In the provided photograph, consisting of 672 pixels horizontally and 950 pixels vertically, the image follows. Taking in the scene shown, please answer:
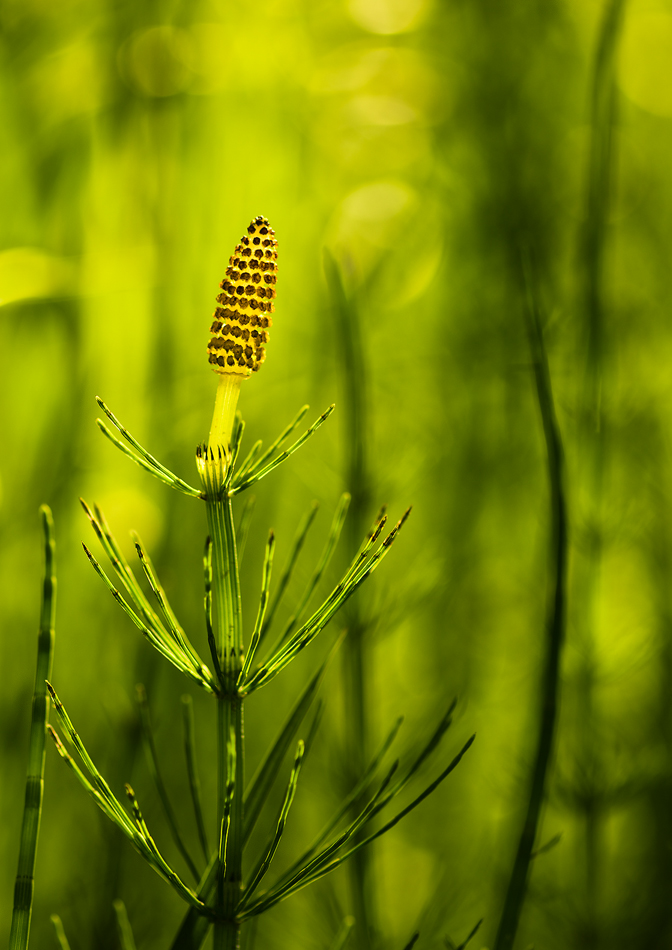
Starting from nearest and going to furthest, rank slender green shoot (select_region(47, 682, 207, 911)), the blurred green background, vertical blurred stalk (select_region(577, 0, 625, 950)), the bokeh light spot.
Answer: slender green shoot (select_region(47, 682, 207, 911)) < vertical blurred stalk (select_region(577, 0, 625, 950)) < the blurred green background < the bokeh light spot

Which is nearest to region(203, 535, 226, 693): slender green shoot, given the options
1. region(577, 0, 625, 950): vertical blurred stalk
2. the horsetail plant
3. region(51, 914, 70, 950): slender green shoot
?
the horsetail plant

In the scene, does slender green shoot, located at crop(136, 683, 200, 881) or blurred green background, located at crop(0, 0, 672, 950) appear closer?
slender green shoot, located at crop(136, 683, 200, 881)

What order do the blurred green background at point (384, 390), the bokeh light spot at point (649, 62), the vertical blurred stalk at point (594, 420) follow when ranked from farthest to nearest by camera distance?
1. the bokeh light spot at point (649, 62)
2. the blurred green background at point (384, 390)
3. the vertical blurred stalk at point (594, 420)

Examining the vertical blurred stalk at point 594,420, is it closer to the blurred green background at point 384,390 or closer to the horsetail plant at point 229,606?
the blurred green background at point 384,390

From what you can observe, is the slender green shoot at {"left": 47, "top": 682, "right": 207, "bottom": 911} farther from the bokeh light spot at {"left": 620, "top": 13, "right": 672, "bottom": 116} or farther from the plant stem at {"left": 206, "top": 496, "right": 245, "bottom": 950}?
the bokeh light spot at {"left": 620, "top": 13, "right": 672, "bottom": 116}

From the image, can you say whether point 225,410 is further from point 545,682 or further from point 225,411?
point 545,682

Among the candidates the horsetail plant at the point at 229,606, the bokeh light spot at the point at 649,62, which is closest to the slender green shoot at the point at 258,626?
the horsetail plant at the point at 229,606

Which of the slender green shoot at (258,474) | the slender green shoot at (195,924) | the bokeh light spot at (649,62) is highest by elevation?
the bokeh light spot at (649,62)

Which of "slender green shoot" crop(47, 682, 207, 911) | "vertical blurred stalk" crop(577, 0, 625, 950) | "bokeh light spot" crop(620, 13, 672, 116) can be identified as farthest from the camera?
"bokeh light spot" crop(620, 13, 672, 116)
